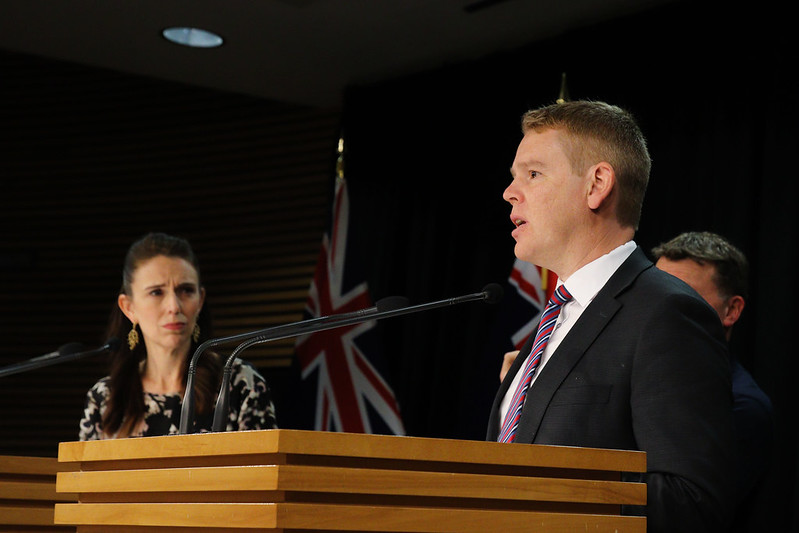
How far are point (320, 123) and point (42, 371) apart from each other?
3.04 meters

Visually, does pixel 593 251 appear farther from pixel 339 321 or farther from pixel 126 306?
pixel 126 306

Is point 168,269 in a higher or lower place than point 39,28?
lower

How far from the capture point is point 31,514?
250 cm

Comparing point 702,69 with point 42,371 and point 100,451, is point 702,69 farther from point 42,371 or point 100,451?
point 42,371

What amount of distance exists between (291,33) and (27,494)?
163 inches

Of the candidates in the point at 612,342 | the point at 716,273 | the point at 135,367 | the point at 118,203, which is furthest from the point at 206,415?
the point at 118,203

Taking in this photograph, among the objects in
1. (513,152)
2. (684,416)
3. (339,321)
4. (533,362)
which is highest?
(513,152)

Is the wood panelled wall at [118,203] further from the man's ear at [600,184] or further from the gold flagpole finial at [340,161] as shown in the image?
the man's ear at [600,184]

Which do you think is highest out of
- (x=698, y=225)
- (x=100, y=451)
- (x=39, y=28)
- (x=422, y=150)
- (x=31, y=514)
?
(x=39, y=28)

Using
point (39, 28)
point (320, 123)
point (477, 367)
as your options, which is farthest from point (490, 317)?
point (39, 28)

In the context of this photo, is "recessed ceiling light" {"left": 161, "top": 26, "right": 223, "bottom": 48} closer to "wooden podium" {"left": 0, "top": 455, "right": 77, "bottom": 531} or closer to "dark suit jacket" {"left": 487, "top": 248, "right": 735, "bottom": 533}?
"wooden podium" {"left": 0, "top": 455, "right": 77, "bottom": 531}

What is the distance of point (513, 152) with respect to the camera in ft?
20.0

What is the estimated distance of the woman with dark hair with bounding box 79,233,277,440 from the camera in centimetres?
391

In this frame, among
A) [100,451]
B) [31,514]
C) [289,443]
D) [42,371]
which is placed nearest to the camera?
[289,443]
